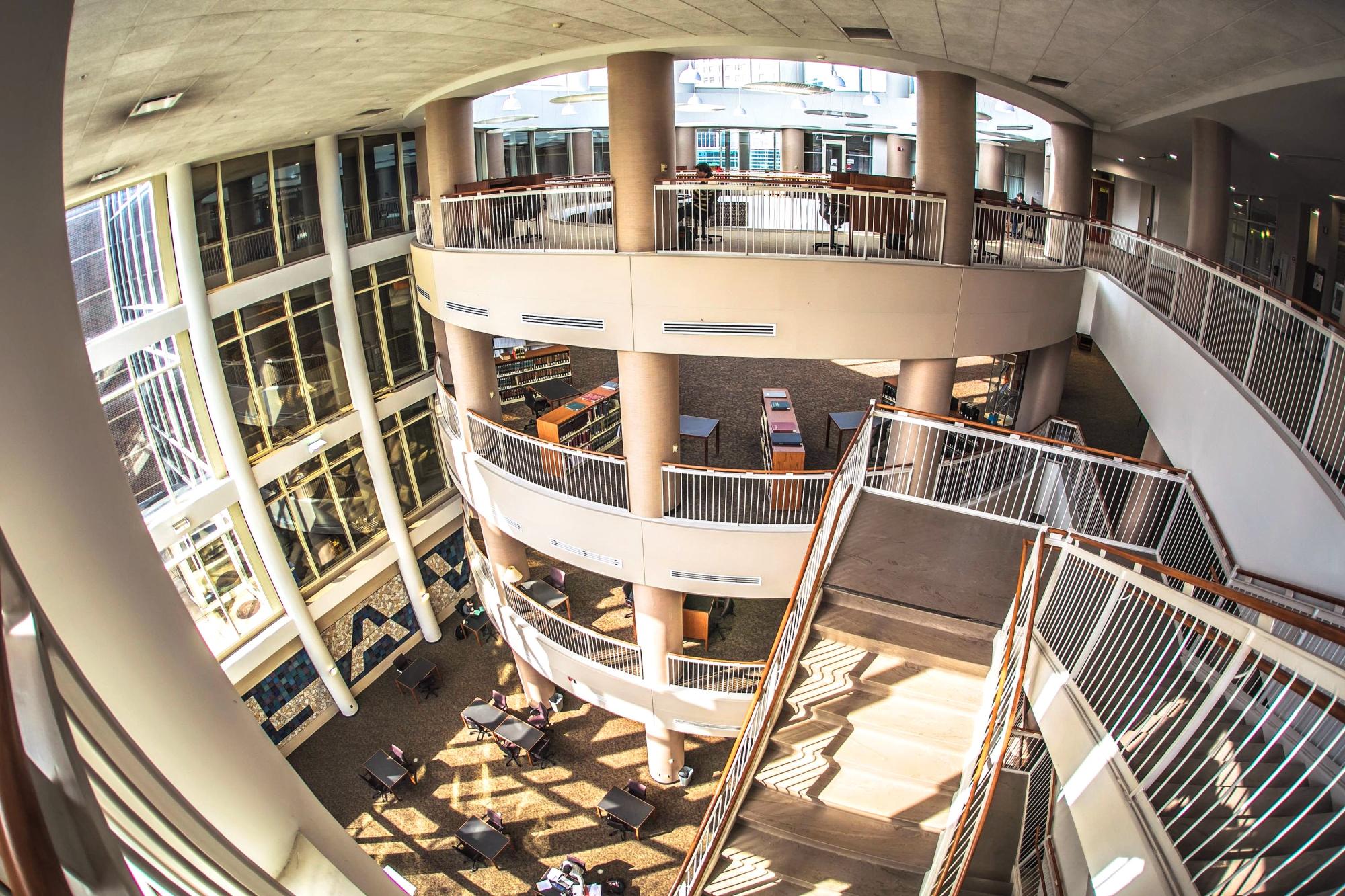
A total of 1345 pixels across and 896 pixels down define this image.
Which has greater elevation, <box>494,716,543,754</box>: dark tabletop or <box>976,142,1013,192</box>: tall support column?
<box>976,142,1013,192</box>: tall support column

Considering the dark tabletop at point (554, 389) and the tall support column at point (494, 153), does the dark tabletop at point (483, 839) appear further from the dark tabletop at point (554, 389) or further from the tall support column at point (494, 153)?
the tall support column at point (494, 153)

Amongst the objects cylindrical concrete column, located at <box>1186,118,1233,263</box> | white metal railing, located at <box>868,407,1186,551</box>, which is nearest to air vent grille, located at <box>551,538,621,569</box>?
white metal railing, located at <box>868,407,1186,551</box>

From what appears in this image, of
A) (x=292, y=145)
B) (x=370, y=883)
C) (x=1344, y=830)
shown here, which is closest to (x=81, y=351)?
(x=370, y=883)

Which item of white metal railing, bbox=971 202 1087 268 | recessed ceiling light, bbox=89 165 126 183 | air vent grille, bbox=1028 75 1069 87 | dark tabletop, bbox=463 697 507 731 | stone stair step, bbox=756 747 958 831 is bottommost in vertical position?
dark tabletop, bbox=463 697 507 731

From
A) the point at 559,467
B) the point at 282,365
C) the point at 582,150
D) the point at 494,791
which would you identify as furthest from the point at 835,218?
the point at 582,150

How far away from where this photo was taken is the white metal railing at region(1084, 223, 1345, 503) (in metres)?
6.21

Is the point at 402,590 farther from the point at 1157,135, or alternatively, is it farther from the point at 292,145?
the point at 1157,135

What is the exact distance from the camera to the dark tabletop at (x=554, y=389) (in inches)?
736

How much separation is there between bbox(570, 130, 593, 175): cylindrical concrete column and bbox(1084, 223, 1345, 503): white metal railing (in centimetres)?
2427

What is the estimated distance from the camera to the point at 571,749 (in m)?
14.7

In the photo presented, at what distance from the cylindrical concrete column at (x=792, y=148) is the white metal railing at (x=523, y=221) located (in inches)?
783

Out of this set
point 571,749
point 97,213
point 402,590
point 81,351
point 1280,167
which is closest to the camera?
point 81,351

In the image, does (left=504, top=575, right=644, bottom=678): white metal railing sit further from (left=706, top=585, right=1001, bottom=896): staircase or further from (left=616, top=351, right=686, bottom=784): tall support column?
(left=706, top=585, right=1001, bottom=896): staircase

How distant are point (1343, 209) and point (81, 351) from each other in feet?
59.1
